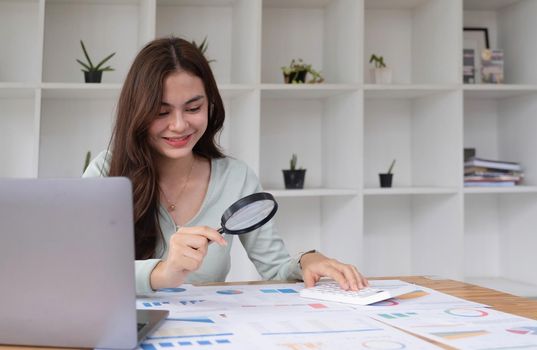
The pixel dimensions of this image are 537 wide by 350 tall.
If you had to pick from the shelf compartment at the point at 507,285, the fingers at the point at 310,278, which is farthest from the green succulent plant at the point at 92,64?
the shelf compartment at the point at 507,285

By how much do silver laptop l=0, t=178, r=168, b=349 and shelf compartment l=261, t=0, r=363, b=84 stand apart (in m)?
2.06

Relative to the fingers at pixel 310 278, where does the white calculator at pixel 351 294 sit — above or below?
below

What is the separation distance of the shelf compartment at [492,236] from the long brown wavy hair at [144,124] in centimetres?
186

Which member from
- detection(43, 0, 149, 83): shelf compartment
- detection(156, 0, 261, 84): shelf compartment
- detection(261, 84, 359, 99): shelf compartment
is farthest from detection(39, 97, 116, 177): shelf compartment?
detection(261, 84, 359, 99): shelf compartment

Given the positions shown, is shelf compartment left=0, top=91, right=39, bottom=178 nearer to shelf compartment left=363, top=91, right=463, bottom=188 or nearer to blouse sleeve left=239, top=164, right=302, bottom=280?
blouse sleeve left=239, top=164, right=302, bottom=280

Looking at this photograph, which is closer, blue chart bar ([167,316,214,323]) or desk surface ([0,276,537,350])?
blue chart bar ([167,316,214,323])

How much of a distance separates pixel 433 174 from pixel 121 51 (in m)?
1.56

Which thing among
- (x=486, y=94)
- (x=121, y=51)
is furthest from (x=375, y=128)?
(x=121, y=51)

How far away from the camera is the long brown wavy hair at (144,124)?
5.15 ft

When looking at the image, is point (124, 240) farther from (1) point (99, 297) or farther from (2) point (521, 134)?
(2) point (521, 134)

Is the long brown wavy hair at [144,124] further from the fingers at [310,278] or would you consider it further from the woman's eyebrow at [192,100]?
the fingers at [310,278]

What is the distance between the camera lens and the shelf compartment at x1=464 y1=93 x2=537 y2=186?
285cm

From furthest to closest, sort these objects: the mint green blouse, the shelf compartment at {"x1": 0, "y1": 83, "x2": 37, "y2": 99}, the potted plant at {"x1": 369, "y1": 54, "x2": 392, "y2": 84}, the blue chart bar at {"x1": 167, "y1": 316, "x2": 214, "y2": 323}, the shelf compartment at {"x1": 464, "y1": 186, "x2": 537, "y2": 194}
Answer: the potted plant at {"x1": 369, "y1": 54, "x2": 392, "y2": 84}, the shelf compartment at {"x1": 464, "y1": 186, "x2": 537, "y2": 194}, the shelf compartment at {"x1": 0, "y1": 83, "x2": 37, "y2": 99}, the mint green blouse, the blue chart bar at {"x1": 167, "y1": 316, "x2": 214, "y2": 323}

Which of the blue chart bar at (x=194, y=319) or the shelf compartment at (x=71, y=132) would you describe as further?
the shelf compartment at (x=71, y=132)
